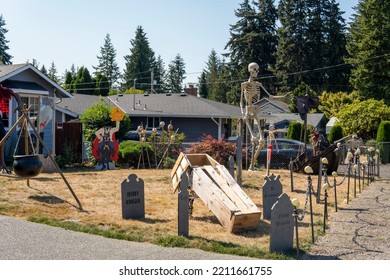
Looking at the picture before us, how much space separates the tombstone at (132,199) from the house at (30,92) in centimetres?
892

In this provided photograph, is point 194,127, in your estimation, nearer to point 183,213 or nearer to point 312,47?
point 183,213

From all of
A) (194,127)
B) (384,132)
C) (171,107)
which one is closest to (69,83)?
(171,107)

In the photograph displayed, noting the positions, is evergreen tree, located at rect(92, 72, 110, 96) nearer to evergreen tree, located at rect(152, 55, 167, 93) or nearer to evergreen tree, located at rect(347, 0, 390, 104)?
evergreen tree, located at rect(152, 55, 167, 93)

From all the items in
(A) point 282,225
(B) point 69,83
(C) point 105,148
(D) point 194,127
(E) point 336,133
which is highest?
(B) point 69,83

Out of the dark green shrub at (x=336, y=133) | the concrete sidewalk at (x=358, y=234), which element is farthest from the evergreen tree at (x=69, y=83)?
the concrete sidewalk at (x=358, y=234)

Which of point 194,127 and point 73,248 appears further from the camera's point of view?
point 194,127

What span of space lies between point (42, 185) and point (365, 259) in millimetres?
8597

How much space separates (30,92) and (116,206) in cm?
1096

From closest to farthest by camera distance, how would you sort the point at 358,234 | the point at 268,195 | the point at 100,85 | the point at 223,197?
1. the point at 358,234
2. the point at 223,197
3. the point at 268,195
4. the point at 100,85

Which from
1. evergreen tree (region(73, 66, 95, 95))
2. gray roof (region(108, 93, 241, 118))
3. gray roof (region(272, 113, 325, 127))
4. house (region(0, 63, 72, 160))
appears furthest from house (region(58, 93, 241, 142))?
evergreen tree (region(73, 66, 95, 95))

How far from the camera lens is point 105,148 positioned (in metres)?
18.7

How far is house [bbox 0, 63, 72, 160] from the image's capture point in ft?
62.6

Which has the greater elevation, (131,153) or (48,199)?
(131,153)

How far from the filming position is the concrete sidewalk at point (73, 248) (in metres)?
6.72
